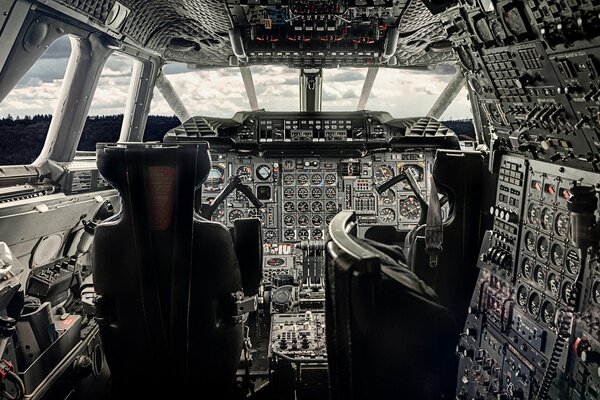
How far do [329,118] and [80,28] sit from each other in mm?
2690

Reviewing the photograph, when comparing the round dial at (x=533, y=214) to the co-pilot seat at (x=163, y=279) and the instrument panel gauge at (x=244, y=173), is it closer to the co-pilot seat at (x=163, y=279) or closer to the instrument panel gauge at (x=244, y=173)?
the co-pilot seat at (x=163, y=279)

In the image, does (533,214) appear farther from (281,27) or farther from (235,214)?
(235,214)

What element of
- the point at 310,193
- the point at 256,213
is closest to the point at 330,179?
the point at 310,193

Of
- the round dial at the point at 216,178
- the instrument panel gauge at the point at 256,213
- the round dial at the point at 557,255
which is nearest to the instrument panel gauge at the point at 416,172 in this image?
the instrument panel gauge at the point at 256,213

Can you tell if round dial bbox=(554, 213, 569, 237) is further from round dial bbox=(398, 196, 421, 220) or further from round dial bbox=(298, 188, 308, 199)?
round dial bbox=(298, 188, 308, 199)

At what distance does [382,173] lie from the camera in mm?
5551

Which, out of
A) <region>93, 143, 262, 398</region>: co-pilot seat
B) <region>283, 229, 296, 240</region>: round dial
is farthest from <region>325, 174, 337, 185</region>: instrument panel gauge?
<region>93, 143, 262, 398</region>: co-pilot seat

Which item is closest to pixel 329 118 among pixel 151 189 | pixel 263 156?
pixel 263 156

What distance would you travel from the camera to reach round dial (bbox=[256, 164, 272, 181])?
5555 millimetres

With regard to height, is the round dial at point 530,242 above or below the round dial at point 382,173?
below

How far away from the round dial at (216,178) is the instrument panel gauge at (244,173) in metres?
0.17

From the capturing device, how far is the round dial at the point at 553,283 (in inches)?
97.1

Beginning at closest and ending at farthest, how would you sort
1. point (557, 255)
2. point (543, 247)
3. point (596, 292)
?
point (596, 292) → point (557, 255) → point (543, 247)

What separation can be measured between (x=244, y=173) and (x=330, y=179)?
986 millimetres
